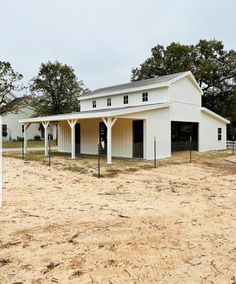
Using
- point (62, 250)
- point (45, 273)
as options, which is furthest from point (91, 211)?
point (45, 273)

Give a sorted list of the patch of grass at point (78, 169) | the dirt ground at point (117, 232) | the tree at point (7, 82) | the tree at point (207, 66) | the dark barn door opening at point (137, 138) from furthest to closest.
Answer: the tree at point (207, 66) → the tree at point (7, 82) → the dark barn door opening at point (137, 138) → the patch of grass at point (78, 169) → the dirt ground at point (117, 232)

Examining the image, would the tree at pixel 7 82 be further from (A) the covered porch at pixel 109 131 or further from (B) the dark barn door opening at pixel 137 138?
(B) the dark barn door opening at pixel 137 138

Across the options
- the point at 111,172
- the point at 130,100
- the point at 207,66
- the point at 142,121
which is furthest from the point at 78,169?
the point at 207,66

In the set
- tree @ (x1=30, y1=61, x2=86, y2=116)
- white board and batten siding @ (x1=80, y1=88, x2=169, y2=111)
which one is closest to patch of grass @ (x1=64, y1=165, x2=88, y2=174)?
white board and batten siding @ (x1=80, y1=88, x2=169, y2=111)

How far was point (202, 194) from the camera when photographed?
8.05 m

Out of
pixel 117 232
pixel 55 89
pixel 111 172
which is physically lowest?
pixel 117 232

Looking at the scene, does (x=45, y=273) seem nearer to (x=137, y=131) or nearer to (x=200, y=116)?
(x=137, y=131)

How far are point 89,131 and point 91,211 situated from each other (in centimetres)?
1403

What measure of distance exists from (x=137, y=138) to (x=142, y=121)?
1127 mm

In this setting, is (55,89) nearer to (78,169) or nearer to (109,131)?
(109,131)

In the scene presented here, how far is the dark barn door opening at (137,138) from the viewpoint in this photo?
54.8ft

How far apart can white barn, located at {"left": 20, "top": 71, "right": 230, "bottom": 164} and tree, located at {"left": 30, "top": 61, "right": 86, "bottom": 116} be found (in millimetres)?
15638

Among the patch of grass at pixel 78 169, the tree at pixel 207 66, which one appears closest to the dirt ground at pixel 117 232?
the patch of grass at pixel 78 169

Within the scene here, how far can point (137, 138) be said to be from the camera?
17141 millimetres
